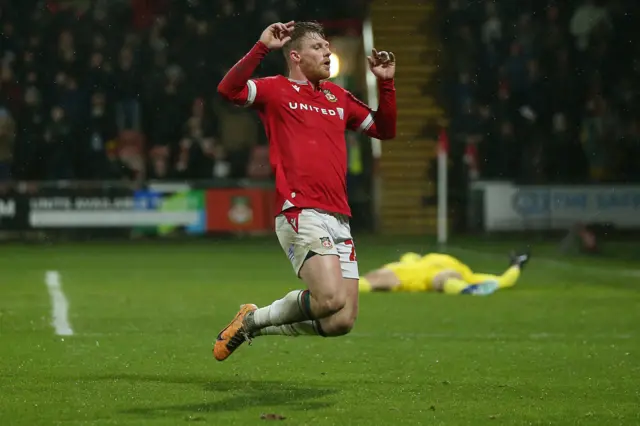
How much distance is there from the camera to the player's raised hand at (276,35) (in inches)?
305

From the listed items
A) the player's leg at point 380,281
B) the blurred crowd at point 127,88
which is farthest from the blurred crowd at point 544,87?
the player's leg at point 380,281

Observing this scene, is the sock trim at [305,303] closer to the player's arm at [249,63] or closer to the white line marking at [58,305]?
the player's arm at [249,63]

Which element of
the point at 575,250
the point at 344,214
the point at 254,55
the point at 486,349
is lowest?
the point at 575,250

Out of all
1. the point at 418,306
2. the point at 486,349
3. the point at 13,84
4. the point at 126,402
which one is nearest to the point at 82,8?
the point at 13,84

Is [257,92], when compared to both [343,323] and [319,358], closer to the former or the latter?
[343,323]

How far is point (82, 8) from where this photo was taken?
2652 centimetres

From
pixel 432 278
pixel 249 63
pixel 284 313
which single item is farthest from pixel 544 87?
pixel 249 63

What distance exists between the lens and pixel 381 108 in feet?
27.7

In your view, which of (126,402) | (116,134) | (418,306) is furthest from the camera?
(116,134)

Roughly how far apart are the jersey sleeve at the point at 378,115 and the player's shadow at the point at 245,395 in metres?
1.69

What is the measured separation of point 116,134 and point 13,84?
2.34 metres

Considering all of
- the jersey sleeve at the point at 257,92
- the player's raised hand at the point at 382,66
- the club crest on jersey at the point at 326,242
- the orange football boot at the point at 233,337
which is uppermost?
the player's raised hand at the point at 382,66

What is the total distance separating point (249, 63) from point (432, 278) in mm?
7578

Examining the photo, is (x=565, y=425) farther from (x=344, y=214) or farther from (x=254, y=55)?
(x=254, y=55)
